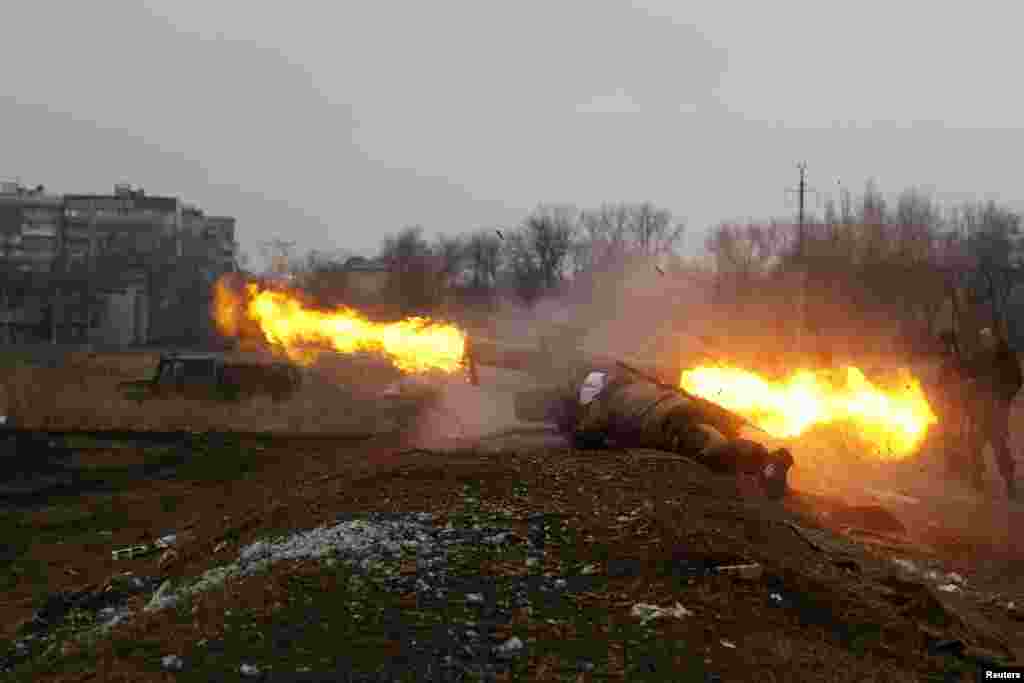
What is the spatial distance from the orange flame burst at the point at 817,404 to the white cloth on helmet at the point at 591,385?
2.27m

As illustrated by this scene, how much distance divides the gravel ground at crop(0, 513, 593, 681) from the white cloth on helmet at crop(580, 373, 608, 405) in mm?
10737

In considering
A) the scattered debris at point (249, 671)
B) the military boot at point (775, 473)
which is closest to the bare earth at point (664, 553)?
the military boot at point (775, 473)

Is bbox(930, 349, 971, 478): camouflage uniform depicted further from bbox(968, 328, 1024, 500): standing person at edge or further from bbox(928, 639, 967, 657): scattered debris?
bbox(928, 639, 967, 657): scattered debris

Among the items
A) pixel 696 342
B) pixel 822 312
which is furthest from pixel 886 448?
pixel 822 312

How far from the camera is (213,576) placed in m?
8.23

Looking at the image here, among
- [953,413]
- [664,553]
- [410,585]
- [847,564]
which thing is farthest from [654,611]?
[953,413]

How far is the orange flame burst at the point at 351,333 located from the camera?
951 inches

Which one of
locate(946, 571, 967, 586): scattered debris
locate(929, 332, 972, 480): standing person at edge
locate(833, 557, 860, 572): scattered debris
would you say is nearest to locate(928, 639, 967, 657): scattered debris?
locate(833, 557, 860, 572): scattered debris

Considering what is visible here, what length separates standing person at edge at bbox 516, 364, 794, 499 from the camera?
45.2 ft

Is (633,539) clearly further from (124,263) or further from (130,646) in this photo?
(124,263)

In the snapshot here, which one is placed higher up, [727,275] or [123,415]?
[727,275]

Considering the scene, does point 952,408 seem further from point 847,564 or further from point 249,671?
point 249,671

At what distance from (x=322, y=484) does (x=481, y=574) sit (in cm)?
510

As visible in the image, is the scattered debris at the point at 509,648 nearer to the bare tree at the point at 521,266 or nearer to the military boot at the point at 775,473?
the military boot at the point at 775,473
